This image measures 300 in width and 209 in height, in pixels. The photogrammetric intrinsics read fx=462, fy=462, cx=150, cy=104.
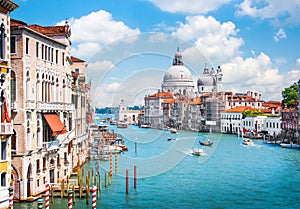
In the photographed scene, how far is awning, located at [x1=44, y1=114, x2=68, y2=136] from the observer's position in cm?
987

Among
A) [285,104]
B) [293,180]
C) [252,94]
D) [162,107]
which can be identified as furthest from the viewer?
[252,94]

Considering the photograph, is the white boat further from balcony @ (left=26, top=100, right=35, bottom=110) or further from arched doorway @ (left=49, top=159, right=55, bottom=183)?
balcony @ (left=26, top=100, right=35, bottom=110)

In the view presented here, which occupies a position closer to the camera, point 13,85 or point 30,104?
point 13,85

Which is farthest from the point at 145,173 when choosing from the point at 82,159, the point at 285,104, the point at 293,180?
the point at 285,104

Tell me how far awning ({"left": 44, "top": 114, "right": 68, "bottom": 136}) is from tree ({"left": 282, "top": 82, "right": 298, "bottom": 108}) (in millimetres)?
24987

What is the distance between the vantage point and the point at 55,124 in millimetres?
10141

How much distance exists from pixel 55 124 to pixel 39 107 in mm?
812

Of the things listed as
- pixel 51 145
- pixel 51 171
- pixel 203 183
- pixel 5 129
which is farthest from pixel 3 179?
pixel 203 183

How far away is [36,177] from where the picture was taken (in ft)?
30.3

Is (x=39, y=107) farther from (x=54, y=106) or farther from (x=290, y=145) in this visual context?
(x=290, y=145)

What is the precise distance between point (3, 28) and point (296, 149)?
1900 centimetres

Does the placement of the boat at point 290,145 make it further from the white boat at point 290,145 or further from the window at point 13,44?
the window at point 13,44

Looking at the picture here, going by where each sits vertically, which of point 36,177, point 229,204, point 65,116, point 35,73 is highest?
point 35,73

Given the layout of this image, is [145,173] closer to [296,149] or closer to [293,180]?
[293,180]
